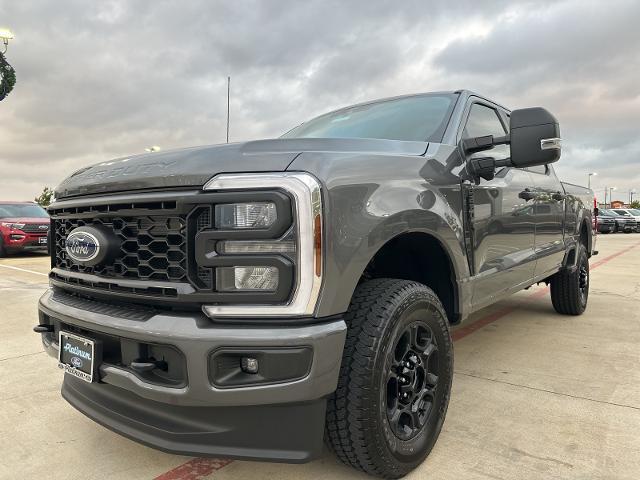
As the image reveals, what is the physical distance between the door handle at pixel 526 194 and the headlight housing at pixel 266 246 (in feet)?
7.14


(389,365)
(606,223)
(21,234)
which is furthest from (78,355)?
(606,223)

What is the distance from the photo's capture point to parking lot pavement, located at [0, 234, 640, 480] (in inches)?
81.9

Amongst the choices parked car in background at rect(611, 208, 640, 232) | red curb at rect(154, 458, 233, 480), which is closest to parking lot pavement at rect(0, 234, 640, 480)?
red curb at rect(154, 458, 233, 480)

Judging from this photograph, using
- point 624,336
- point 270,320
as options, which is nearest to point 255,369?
point 270,320

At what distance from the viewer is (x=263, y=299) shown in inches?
63.0

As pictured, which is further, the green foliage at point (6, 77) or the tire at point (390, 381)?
the green foliage at point (6, 77)

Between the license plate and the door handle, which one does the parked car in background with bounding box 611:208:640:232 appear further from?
the license plate

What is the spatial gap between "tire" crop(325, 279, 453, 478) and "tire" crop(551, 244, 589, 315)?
124 inches

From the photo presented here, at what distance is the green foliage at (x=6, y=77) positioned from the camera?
59.5ft

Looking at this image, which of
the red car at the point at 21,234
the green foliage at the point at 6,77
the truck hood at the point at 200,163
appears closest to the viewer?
the truck hood at the point at 200,163

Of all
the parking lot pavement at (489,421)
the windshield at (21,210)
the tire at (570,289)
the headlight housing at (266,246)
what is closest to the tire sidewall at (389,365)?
the parking lot pavement at (489,421)

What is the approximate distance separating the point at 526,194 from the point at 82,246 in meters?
2.80

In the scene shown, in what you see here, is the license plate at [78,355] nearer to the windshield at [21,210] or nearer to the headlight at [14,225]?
the headlight at [14,225]

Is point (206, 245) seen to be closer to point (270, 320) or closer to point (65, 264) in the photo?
point (270, 320)
